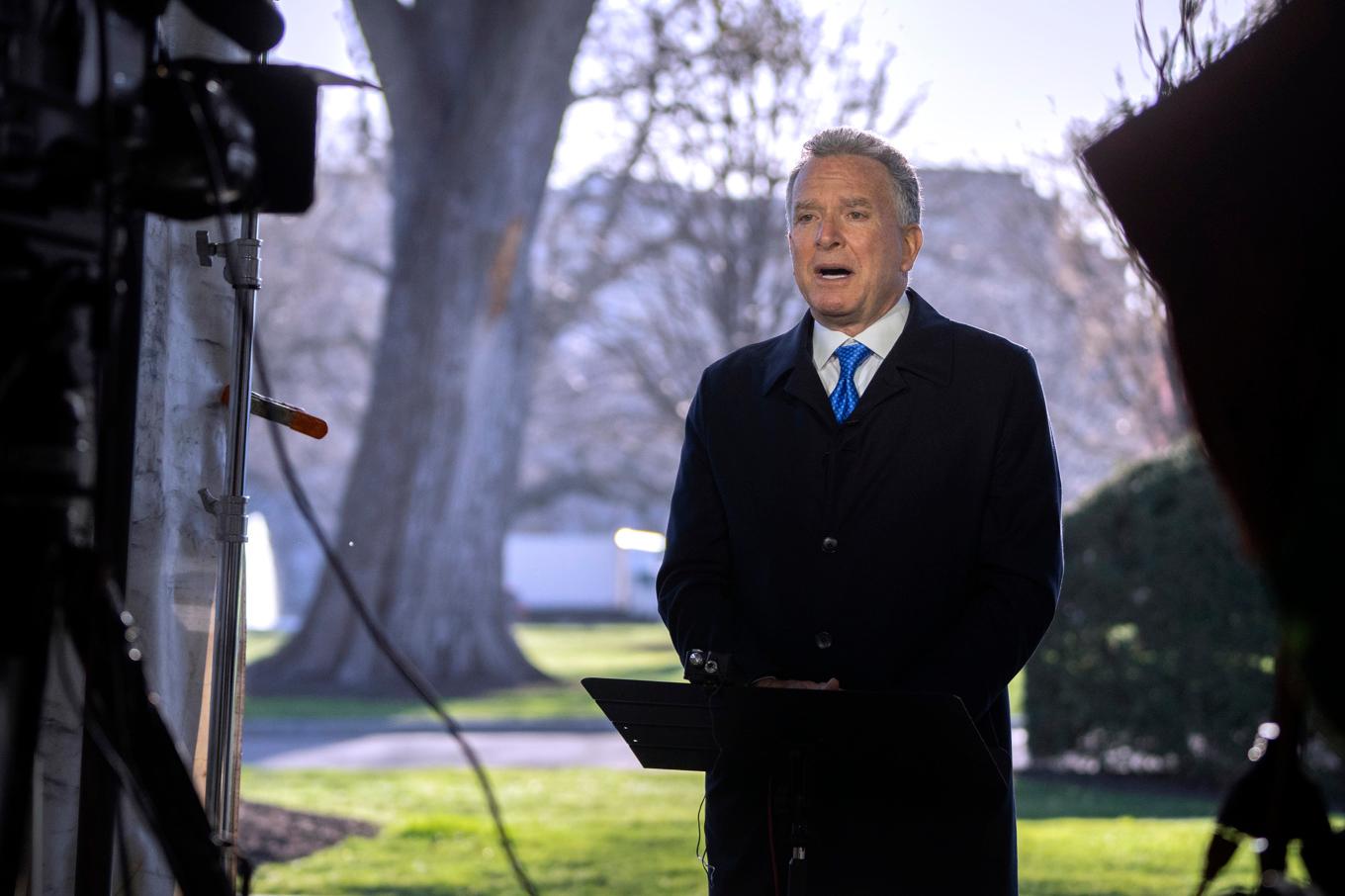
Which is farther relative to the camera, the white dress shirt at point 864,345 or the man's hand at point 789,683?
the white dress shirt at point 864,345

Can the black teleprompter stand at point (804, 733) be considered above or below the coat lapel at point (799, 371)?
below

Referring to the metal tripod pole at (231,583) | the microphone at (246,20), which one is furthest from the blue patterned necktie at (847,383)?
the microphone at (246,20)

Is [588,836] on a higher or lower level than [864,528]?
lower

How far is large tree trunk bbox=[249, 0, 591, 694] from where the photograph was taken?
15.6 meters

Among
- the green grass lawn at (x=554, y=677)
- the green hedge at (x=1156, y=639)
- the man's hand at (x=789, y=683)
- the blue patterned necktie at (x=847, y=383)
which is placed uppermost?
the blue patterned necktie at (x=847, y=383)

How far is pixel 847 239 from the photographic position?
3.51m

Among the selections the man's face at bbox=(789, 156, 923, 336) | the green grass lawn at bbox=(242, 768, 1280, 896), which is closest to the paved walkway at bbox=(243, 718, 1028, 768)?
the green grass lawn at bbox=(242, 768, 1280, 896)

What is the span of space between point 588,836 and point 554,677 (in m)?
11.0

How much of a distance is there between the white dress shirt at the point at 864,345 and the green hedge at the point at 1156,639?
6565mm

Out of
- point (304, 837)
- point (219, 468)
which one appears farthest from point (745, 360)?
point (304, 837)

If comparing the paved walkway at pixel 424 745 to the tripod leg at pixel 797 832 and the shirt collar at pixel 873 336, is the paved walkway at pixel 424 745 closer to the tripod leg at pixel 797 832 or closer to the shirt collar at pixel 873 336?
the shirt collar at pixel 873 336

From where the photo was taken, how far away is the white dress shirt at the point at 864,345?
11.6 feet

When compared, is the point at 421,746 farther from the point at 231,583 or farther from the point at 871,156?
the point at 871,156

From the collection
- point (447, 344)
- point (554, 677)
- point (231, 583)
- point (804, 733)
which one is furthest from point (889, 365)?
point (554, 677)
